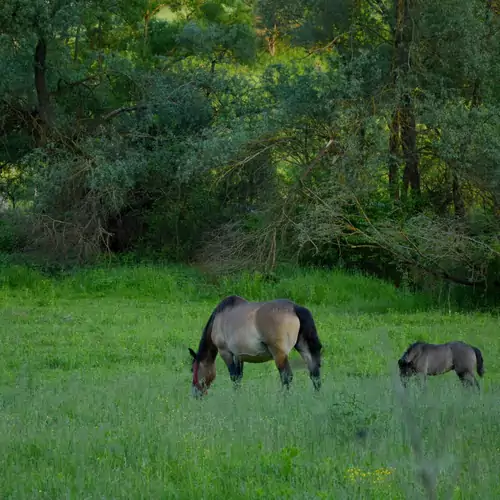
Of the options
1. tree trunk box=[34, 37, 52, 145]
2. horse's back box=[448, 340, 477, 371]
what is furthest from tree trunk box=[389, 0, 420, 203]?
horse's back box=[448, 340, 477, 371]

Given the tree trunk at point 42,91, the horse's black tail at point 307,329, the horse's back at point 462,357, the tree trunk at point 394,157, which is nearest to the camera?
the horse's black tail at point 307,329

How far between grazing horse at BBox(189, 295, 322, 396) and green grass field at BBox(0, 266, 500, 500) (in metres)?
0.34

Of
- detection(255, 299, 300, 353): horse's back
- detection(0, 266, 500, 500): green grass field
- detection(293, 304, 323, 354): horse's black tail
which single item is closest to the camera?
detection(0, 266, 500, 500): green grass field

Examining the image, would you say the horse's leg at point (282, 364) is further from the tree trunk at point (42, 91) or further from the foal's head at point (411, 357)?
the tree trunk at point (42, 91)

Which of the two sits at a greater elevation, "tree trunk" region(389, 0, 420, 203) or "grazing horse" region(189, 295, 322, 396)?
"tree trunk" region(389, 0, 420, 203)

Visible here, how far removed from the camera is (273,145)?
23.4 metres

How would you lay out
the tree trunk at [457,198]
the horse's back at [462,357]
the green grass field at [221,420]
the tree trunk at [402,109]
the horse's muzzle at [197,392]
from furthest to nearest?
the tree trunk at [457,198] → the tree trunk at [402,109] → the horse's back at [462,357] → the horse's muzzle at [197,392] → the green grass field at [221,420]

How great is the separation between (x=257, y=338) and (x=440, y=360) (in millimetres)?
2072

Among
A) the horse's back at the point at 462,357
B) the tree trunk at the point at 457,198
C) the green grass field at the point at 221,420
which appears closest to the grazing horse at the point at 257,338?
the green grass field at the point at 221,420

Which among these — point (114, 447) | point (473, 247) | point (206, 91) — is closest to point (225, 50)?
point (206, 91)

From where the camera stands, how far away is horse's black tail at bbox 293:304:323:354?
1081 cm

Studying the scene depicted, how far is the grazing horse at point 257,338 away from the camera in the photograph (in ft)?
35.2

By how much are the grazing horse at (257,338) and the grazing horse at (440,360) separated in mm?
1009

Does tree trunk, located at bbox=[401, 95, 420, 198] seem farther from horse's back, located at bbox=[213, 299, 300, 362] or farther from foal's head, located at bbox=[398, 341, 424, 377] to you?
horse's back, located at bbox=[213, 299, 300, 362]
